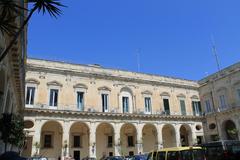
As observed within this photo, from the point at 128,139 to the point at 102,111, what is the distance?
219 inches

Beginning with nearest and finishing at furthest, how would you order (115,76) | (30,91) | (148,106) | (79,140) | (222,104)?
(30,91)
(79,140)
(115,76)
(222,104)
(148,106)

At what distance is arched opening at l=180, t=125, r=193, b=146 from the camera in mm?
33091

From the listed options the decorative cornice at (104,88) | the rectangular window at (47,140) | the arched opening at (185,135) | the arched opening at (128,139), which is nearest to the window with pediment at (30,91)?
the rectangular window at (47,140)

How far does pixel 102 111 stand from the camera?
28.1m

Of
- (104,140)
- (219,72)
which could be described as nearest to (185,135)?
(219,72)

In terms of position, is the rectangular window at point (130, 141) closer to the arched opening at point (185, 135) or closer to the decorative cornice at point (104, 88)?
the decorative cornice at point (104, 88)

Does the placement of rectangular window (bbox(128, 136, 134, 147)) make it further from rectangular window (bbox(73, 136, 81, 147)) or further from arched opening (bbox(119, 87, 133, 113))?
rectangular window (bbox(73, 136, 81, 147))

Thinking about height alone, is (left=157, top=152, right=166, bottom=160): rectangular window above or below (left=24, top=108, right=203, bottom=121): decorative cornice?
below

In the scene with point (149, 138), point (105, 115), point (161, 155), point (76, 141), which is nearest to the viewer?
point (161, 155)

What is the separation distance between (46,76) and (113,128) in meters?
9.51

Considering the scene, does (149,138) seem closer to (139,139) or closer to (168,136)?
(168,136)

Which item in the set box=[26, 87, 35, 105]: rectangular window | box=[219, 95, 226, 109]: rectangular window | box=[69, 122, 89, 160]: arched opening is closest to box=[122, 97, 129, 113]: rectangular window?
box=[69, 122, 89, 160]: arched opening

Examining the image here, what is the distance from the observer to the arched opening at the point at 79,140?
1059 inches

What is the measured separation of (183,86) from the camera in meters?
35.2
